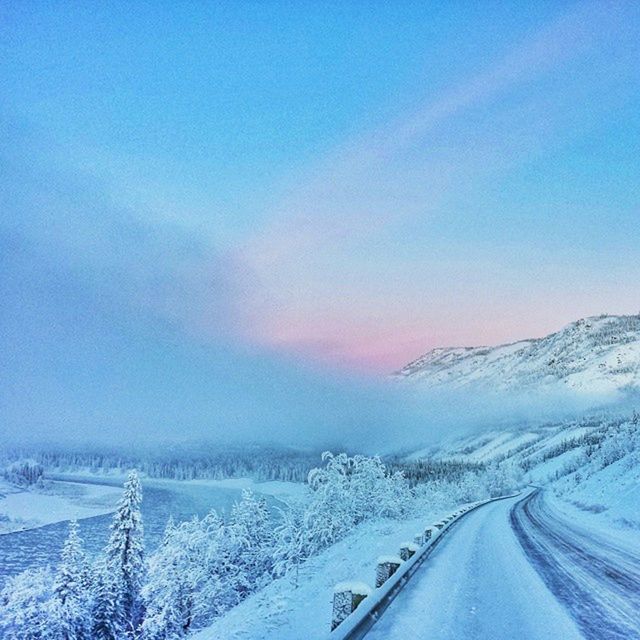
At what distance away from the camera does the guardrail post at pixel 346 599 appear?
556cm

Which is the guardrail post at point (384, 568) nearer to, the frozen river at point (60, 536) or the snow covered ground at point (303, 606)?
the snow covered ground at point (303, 606)

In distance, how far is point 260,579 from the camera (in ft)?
101

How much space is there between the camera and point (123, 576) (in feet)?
87.4

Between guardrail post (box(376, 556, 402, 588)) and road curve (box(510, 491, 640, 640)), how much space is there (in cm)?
277

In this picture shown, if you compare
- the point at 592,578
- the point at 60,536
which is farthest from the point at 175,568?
the point at 60,536

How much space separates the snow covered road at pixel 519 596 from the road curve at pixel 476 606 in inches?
0.5

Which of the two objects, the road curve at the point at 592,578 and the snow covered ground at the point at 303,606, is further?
Result: the snow covered ground at the point at 303,606

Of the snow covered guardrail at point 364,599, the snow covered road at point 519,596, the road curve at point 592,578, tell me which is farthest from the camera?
the road curve at point 592,578

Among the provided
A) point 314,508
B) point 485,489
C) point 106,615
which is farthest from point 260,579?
point 485,489

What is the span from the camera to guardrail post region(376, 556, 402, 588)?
7770mm

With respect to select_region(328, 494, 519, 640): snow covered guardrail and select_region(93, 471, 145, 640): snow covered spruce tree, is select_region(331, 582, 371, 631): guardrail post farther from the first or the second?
select_region(93, 471, 145, 640): snow covered spruce tree

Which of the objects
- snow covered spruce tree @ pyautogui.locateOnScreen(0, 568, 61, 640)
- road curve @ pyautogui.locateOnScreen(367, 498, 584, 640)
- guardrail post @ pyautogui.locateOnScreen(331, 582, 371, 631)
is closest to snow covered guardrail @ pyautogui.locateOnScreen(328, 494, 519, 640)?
guardrail post @ pyautogui.locateOnScreen(331, 582, 371, 631)

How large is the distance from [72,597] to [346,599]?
2283 cm

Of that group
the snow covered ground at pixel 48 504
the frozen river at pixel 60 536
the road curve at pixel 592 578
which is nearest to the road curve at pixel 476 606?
the road curve at pixel 592 578
